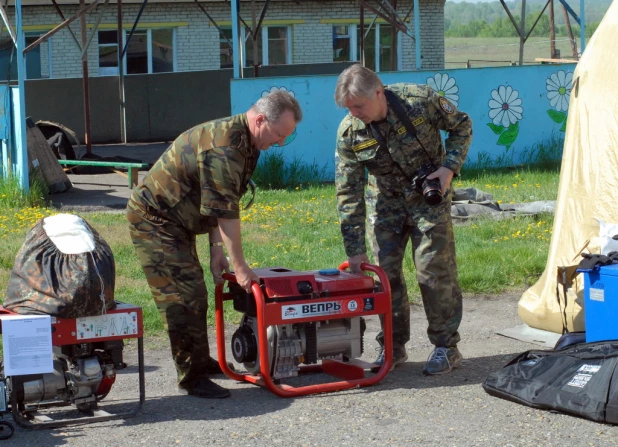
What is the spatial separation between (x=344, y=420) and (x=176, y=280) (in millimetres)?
1181

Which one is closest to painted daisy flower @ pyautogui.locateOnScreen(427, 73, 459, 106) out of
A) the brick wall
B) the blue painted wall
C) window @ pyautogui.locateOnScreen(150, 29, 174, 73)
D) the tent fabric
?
the blue painted wall

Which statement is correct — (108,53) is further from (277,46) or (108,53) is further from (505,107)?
(505,107)

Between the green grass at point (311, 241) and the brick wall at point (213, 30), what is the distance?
12157 millimetres

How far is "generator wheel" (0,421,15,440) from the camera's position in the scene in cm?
447

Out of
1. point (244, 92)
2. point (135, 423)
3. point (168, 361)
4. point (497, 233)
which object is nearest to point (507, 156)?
point (244, 92)

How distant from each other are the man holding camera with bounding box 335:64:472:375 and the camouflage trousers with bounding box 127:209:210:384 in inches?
38.8

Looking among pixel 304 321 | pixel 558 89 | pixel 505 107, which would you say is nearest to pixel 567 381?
pixel 304 321

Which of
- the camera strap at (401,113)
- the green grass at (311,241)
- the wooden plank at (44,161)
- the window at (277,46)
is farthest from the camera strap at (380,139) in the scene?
the window at (277,46)

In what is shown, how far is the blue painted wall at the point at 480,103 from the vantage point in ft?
45.4

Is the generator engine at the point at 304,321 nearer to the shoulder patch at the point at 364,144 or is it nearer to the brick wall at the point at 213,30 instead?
the shoulder patch at the point at 364,144

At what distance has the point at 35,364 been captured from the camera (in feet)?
14.6

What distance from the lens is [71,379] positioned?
4664 mm

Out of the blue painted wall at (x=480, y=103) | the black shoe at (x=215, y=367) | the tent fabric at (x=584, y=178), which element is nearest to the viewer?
the black shoe at (x=215, y=367)

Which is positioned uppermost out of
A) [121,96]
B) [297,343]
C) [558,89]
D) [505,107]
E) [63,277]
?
[121,96]
